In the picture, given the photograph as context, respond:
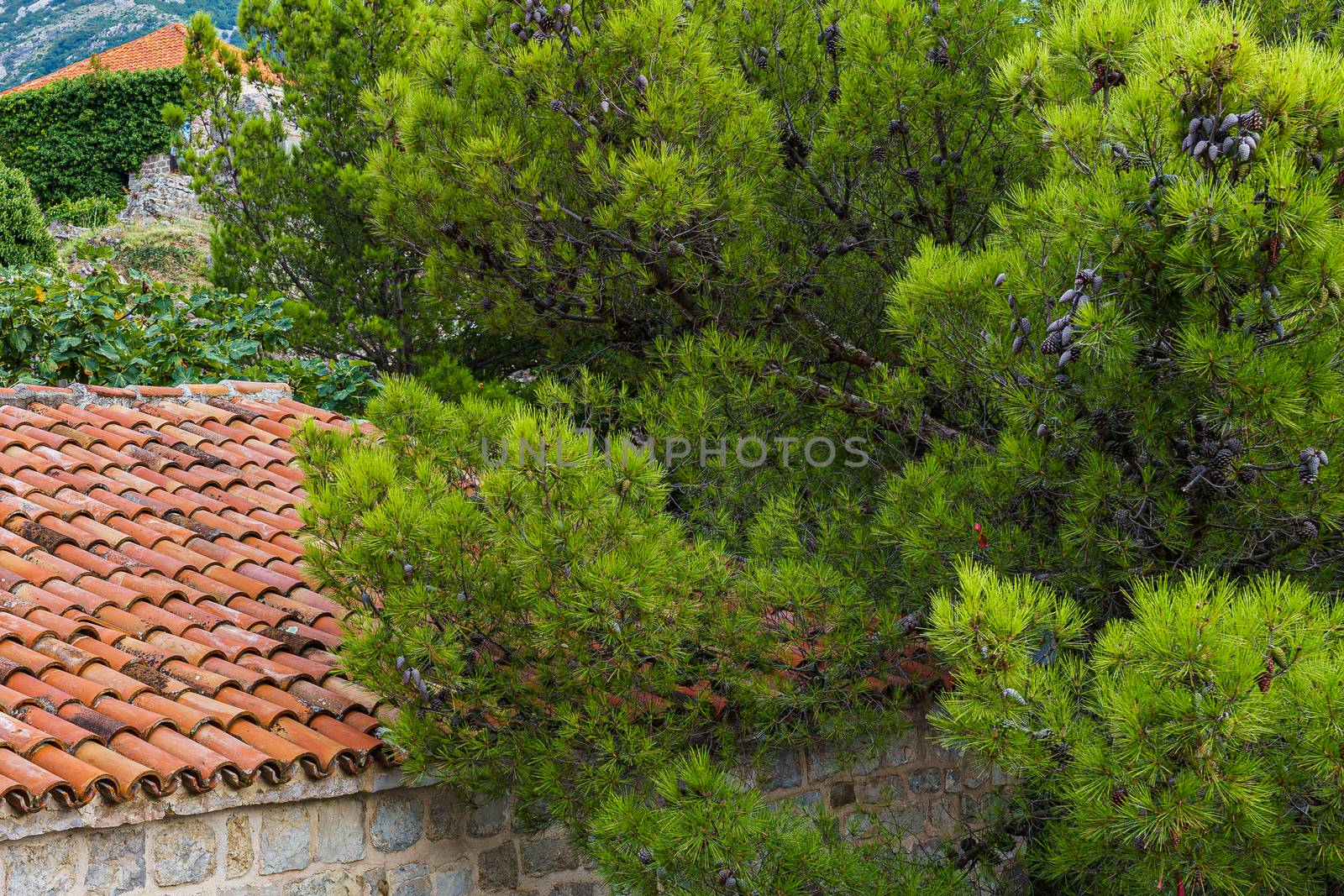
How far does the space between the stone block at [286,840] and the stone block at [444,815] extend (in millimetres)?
440

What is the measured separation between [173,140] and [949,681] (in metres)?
7.91

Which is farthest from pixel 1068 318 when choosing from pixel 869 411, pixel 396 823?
pixel 396 823

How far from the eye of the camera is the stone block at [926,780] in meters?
5.36

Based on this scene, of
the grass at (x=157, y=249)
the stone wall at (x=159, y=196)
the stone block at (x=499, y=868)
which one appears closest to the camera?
the stone block at (x=499, y=868)

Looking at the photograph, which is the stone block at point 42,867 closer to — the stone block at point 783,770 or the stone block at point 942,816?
the stone block at point 783,770

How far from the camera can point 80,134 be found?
945 inches

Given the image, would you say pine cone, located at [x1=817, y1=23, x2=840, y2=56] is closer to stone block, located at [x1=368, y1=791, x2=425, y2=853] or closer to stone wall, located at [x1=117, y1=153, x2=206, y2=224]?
stone block, located at [x1=368, y1=791, x2=425, y2=853]

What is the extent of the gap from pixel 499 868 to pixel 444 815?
30cm

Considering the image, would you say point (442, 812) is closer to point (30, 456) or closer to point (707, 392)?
point (707, 392)

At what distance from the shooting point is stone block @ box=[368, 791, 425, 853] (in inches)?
148

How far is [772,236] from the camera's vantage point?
5.51 meters

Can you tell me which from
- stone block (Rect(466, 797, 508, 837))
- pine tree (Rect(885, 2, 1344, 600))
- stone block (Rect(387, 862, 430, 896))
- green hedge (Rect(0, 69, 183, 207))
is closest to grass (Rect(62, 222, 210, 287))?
green hedge (Rect(0, 69, 183, 207))

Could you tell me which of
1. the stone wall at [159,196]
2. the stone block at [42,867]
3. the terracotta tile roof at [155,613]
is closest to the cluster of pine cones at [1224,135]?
the terracotta tile roof at [155,613]

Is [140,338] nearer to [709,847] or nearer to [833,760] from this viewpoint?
[833,760]
